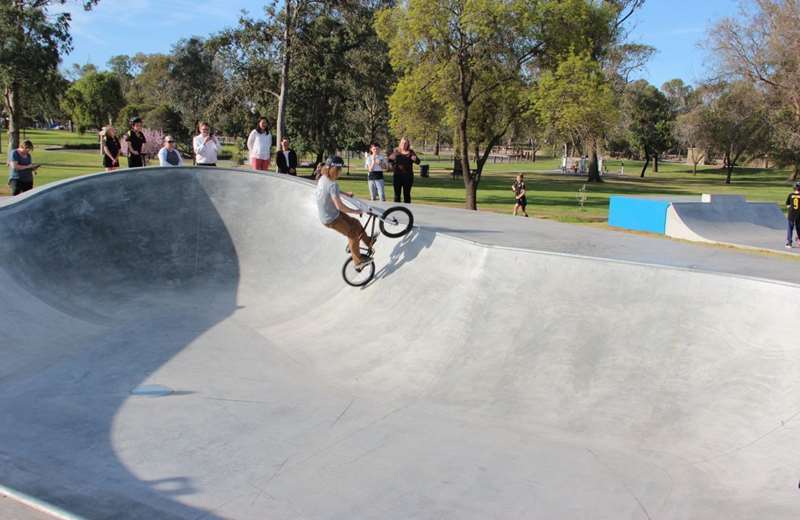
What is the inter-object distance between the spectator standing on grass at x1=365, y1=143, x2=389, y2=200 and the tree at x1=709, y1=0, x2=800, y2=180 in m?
30.5

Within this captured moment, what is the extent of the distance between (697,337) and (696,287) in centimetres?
59

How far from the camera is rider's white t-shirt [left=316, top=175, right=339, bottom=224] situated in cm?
857

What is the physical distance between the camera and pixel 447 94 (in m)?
28.5

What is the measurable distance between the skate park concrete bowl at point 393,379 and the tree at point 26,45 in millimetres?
34054

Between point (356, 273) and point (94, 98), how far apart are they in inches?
3676

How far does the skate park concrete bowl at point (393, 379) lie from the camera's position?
485cm

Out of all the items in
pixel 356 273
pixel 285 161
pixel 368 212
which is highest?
pixel 285 161

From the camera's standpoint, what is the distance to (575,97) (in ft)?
86.8

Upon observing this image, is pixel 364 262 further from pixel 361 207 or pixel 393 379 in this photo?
pixel 393 379

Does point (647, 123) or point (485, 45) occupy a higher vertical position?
point (647, 123)

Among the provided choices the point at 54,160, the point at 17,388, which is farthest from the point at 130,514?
the point at 54,160

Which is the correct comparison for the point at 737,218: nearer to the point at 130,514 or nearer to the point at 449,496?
the point at 449,496

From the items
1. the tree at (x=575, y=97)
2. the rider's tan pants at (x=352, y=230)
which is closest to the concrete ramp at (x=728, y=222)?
the tree at (x=575, y=97)

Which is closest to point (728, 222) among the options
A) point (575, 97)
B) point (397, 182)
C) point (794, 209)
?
point (794, 209)
